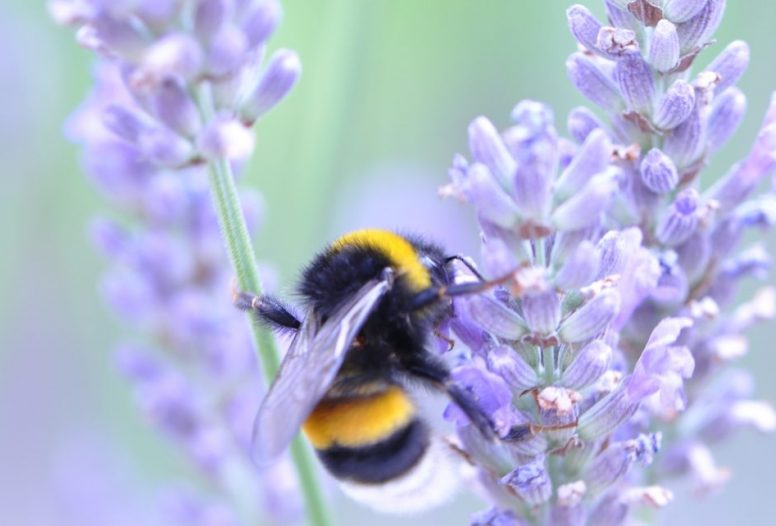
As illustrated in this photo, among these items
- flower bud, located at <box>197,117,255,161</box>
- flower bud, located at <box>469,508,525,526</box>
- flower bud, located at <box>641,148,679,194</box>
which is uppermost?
flower bud, located at <box>197,117,255,161</box>

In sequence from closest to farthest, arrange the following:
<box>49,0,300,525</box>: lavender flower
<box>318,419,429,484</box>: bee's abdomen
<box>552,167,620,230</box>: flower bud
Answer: <box>552,167,620,230</box>: flower bud → <box>318,419,429,484</box>: bee's abdomen → <box>49,0,300,525</box>: lavender flower

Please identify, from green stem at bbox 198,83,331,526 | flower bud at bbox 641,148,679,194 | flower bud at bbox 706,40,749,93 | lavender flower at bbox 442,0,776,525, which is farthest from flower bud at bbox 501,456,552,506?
flower bud at bbox 706,40,749,93

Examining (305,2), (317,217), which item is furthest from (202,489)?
(305,2)

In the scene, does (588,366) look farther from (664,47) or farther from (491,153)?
(664,47)

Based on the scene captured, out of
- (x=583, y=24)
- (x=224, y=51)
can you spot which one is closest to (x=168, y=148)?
(x=224, y=51)

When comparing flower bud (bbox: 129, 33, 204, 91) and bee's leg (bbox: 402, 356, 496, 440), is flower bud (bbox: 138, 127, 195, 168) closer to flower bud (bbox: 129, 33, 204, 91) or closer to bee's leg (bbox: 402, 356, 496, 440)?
flower bud (bbox: 129, 33, 204, 91)

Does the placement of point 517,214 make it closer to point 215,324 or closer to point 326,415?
point 326,415
